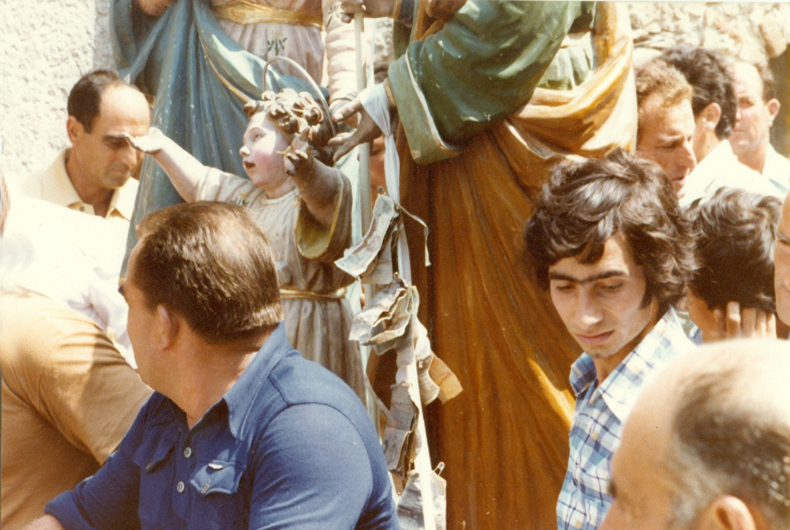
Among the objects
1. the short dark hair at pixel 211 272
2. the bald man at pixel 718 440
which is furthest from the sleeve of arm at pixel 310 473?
the bald man at pixel 718 440

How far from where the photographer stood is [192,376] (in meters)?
1.60

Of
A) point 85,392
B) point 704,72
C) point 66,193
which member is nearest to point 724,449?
point 85,392

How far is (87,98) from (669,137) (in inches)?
55.5

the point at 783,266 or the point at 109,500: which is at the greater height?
the point at 783,266

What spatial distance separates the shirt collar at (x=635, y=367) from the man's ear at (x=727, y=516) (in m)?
0.97

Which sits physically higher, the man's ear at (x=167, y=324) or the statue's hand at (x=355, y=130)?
the statue's hand at (x=355, y=130)

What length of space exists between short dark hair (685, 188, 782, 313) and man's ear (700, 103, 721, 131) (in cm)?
29

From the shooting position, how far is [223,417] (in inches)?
60.4

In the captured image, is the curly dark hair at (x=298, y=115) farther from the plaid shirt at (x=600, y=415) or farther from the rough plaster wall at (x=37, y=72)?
the plaid shirt at (x=600, y=415)

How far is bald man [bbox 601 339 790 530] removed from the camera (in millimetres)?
896

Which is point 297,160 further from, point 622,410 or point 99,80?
point 622,410

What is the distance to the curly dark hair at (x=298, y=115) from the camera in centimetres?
232

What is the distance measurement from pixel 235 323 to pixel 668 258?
0.96 m

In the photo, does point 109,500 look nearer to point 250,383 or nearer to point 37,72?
point 250,383
